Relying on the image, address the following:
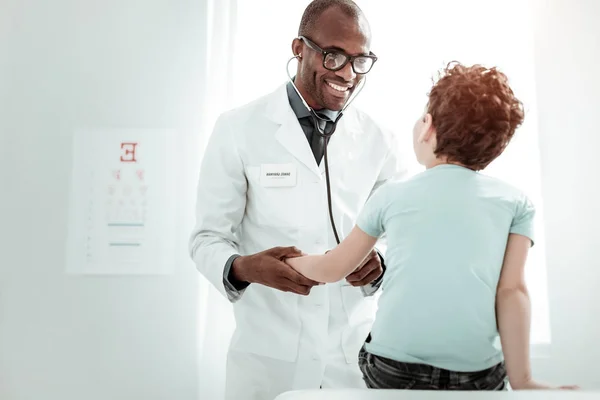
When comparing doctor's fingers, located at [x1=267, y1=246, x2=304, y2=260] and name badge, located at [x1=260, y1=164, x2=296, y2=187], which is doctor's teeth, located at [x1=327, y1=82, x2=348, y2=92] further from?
doctor's fingers, located at [x1=267, y1=246, x2=304, y2=260]

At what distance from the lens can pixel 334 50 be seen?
158 centimetres

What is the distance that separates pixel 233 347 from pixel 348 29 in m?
0.88

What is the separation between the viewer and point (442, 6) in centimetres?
215

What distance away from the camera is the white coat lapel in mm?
1587

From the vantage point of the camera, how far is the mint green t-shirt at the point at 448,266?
37.9 inches

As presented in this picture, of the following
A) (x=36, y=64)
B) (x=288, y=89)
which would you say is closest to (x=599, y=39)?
(x=288, y=89)

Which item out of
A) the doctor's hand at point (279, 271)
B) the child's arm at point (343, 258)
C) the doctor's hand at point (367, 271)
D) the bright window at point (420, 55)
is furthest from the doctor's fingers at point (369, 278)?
the bright window at point (420, 55)

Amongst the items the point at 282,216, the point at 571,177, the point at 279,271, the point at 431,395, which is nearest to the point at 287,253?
the point at 279,271

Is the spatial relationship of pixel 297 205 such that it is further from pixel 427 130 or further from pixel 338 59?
pixel 427 130

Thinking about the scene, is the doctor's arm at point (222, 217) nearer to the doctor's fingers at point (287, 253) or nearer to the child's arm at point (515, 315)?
the doctor's fingers at point (287, 253)

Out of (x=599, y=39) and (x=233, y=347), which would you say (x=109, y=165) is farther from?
(x=599, y=39)

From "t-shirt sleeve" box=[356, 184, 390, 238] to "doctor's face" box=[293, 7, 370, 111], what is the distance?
59 cm

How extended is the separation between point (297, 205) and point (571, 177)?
112 centimetres

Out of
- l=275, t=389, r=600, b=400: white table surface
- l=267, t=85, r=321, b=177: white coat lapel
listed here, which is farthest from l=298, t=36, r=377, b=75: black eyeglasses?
l=275, t=389, r=600, b=400: white table surface
